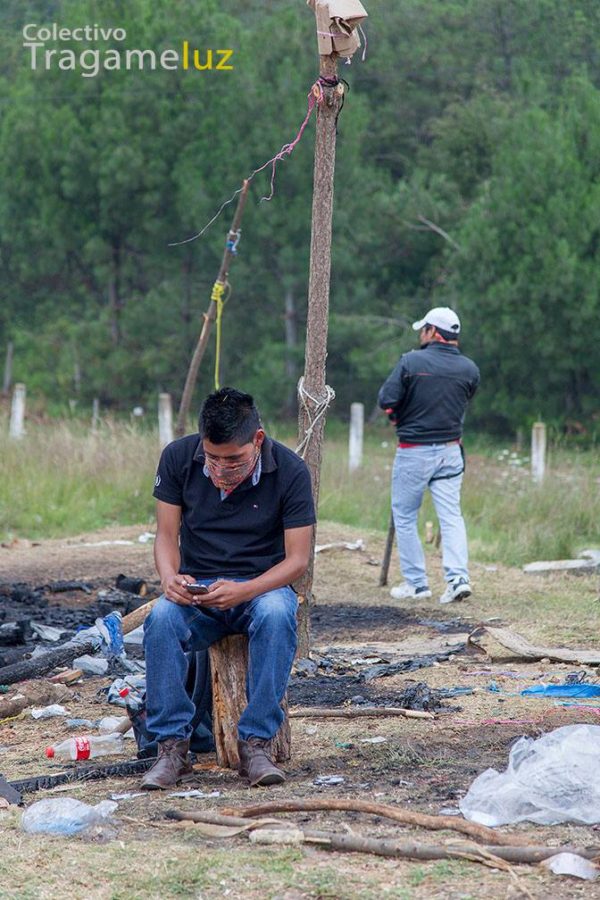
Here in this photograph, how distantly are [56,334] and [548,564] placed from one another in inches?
1000

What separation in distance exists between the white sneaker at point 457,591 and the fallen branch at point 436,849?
5.52m

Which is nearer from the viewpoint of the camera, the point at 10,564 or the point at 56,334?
the point at 10,564

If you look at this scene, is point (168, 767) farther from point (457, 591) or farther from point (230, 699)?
point (457, 591)

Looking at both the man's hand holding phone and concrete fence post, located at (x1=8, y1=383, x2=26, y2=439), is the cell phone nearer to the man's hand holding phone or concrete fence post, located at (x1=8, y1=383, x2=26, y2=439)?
the man's hand holding phone

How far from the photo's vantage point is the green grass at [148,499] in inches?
511

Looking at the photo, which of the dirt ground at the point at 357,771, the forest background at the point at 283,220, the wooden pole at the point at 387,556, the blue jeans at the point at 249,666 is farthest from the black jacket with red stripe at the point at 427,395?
the forest background at the point at 283,220

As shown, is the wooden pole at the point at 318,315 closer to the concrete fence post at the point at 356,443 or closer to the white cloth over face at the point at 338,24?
the white cloth over face at the point at 338,24

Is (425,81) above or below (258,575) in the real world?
above

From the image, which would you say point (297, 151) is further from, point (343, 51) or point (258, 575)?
point (258, 575)

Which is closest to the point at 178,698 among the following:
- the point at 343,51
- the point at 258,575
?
the point at 258,575

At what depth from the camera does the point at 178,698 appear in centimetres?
513

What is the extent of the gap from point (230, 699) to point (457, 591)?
449 cm

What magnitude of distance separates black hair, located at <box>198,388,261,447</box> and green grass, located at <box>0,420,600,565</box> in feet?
23.7

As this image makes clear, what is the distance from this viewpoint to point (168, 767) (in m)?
4.98
